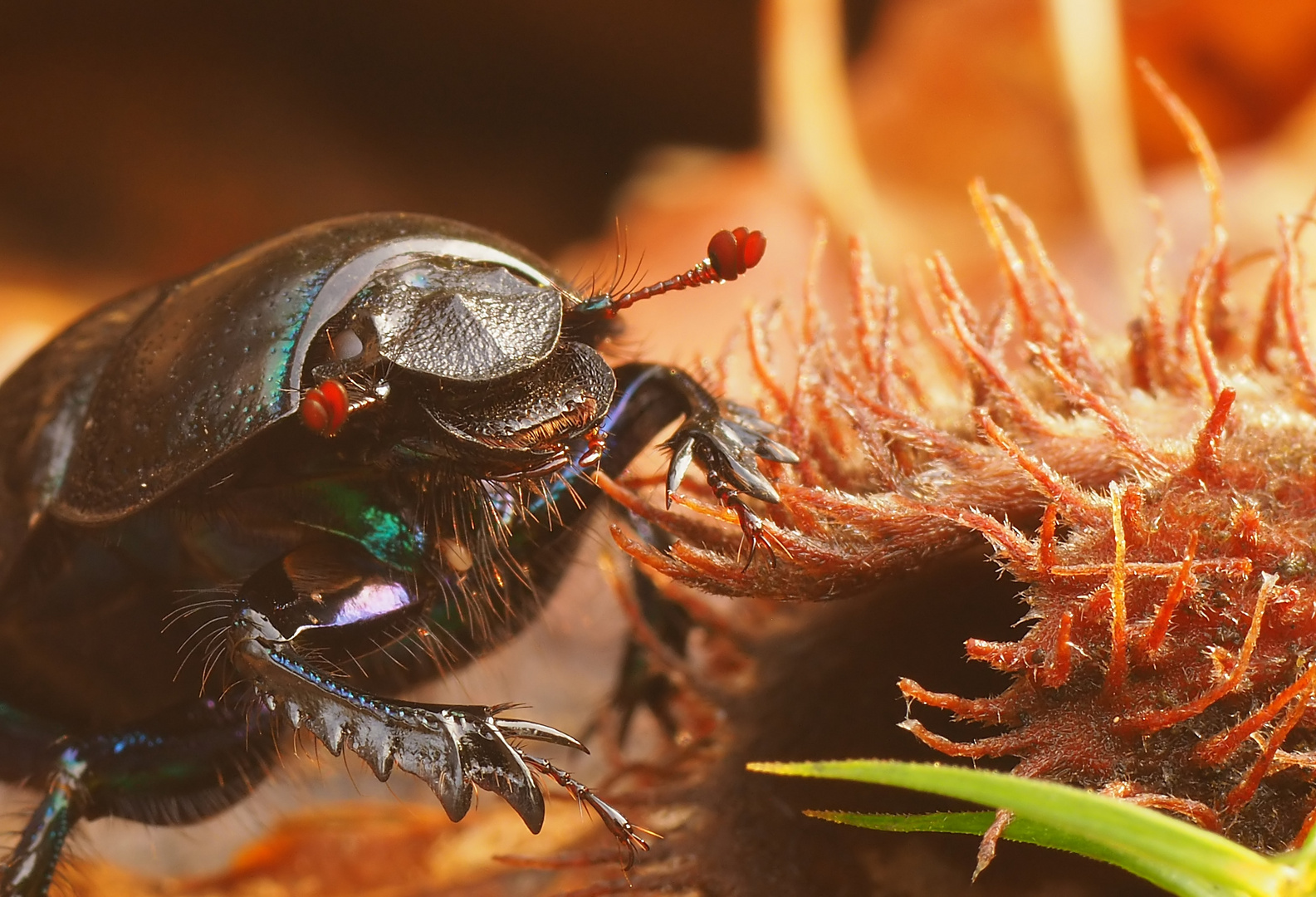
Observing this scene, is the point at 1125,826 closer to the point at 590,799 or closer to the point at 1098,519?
the point at 1098,519

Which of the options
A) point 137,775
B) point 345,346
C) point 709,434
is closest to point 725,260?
point 709,434

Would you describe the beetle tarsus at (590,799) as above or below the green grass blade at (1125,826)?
below

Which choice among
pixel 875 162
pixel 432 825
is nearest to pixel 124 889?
pixel 432 825

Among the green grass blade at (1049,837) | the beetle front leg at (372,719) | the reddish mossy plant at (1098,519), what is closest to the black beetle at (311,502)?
the beetle front leg at (372,719)

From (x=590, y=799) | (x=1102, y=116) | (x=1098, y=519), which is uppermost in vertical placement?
(x=1102, y=116)

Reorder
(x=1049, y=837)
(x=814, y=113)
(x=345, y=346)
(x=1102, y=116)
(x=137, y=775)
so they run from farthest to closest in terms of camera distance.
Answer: (x=814, y=113)
(x=1102, y=116)
(x=137, y=775)
(x=345, y=346)
(x=1049, y=837)

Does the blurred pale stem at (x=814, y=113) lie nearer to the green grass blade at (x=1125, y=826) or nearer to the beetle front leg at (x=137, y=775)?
the beetle front leg at (x=137, y=775)
